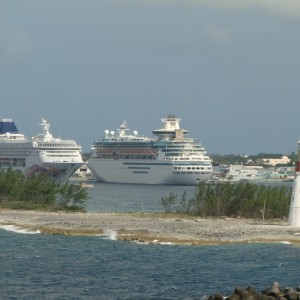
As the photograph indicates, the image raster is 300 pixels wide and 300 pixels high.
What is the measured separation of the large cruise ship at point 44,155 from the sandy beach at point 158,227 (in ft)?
241

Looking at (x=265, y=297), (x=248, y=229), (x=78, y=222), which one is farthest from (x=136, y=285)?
(x=78, y=222)

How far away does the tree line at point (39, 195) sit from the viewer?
2931 inches

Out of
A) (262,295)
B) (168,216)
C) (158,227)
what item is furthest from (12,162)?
(262,295)

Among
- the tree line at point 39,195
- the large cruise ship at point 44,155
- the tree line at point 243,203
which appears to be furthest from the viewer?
the large cruise ship at point 44,155

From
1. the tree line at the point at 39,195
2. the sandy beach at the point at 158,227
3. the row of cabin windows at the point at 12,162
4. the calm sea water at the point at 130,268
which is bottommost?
the calm sea water at the point at 130,268

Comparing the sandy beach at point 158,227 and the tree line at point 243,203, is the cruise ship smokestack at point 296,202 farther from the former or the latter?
the tree line at point 243,203

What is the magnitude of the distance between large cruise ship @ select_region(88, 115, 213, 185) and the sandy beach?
75791 millimetres

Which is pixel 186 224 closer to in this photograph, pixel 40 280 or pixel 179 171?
pixel 40 280

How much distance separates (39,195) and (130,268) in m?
→ 36.6

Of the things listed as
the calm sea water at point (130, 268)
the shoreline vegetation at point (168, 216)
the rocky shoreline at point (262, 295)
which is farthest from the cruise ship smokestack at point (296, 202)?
the rocky shoreline at point (262, 295)

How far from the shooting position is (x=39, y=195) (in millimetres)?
77188

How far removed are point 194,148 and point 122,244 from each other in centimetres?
9848

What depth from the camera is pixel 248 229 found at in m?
53.4

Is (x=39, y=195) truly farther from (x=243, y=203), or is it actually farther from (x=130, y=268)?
(x=130, y=268)
